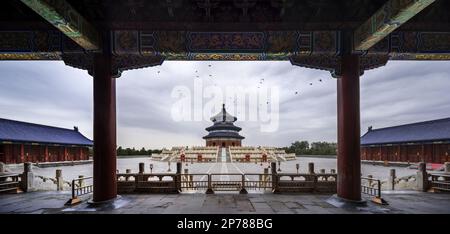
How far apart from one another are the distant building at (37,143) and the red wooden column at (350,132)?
33.2 meters

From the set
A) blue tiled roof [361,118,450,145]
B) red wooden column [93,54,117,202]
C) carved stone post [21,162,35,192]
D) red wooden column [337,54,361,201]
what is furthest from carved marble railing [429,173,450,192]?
blue tiled roof [361,118,450,145]

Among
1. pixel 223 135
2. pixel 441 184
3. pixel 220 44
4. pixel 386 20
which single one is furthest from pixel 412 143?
pixel 223 135

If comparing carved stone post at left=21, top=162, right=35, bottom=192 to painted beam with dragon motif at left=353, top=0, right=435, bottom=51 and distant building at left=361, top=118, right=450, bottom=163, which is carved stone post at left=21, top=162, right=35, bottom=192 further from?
distant building at left=361, top=118, right=450, bottom=163

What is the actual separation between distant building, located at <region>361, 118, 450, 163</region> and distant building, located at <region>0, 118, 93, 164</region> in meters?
46.5

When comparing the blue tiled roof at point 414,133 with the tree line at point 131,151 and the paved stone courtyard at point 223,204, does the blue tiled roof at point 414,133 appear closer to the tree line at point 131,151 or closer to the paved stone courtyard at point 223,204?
the paved stone courtyard at point 223,204

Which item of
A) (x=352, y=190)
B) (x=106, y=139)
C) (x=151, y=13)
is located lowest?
(x=352, y=190)

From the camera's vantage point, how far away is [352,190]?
800 cm

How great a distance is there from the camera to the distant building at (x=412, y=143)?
93.4 ft

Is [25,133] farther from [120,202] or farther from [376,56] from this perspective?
[376,56]

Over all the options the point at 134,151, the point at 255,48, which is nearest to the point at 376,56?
the point at 255,48

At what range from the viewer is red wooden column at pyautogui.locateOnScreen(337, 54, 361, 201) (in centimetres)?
801

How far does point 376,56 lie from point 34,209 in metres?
12.4

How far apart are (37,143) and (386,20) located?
37746 mm
